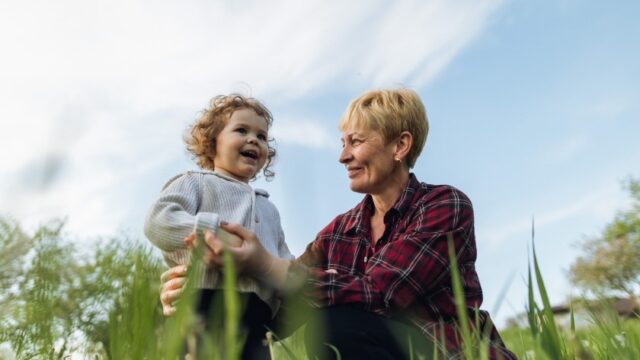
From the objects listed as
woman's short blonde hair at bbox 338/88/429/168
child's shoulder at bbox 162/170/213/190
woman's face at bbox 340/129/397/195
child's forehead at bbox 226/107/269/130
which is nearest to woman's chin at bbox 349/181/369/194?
woman's face at bbox 340/129/397/195

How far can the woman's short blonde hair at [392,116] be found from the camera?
3.10 meters

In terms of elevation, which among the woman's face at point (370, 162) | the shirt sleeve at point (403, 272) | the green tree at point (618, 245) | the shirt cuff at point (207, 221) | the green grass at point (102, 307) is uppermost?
the green tree at point (618, 245)

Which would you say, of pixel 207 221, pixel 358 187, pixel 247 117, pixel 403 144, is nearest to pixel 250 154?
pixel 247 117

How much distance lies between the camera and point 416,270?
241 cm

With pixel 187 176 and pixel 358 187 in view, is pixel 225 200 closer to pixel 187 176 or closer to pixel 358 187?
pixel 187 176

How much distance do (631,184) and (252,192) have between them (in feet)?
101

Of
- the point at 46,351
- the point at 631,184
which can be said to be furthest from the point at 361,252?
the point at 631,184

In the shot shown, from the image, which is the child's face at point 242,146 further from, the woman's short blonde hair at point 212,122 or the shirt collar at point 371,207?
the shirt collar at point 371,207

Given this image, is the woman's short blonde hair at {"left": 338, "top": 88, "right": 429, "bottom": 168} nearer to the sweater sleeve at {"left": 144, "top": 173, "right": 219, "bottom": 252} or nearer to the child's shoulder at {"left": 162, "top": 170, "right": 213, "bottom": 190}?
the child's shoulder at {"left": 162, "top": 170, "right": 213, "bottom": 190}

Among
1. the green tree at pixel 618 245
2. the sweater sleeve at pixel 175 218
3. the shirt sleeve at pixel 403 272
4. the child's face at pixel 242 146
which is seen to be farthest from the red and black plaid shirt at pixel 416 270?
the green tree at pixel 618 245

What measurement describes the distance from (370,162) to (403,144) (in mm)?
211

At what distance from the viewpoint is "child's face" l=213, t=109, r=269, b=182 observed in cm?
292

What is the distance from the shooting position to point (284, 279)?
2.35m

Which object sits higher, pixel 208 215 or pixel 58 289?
pixel 208 215
